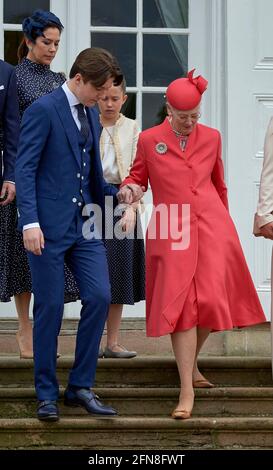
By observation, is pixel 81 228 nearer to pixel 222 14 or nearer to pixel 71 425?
pixel 71 425

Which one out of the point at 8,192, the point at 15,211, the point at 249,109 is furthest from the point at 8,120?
the point at 249,109

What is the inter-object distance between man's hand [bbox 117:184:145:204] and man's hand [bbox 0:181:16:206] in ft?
1.96

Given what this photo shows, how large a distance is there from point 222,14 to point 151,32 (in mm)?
445

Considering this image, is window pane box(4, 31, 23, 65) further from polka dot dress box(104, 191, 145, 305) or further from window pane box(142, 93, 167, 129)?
polka dot dress box(104, 191, 145, 305)

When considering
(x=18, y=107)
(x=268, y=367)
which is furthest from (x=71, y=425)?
(x=18, y=107)

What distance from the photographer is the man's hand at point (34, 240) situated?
588cm

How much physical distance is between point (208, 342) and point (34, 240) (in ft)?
6.64

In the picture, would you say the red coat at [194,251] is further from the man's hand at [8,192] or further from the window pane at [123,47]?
the window pane at [123,47]

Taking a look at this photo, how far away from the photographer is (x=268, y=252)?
7781 mm

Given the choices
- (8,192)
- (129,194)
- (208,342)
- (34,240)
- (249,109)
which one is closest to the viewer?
(34,240)

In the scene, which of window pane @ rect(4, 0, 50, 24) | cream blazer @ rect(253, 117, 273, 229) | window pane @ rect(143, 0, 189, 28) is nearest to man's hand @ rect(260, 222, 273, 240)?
cream blazer @ rect(253, 117, 273, 229)

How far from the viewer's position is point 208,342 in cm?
762

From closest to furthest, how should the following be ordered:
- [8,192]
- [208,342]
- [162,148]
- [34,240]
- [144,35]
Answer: [34,240], [162,148], [8,192], [208,342], [144,35]

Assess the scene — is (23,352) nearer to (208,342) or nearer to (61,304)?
(61,304)
